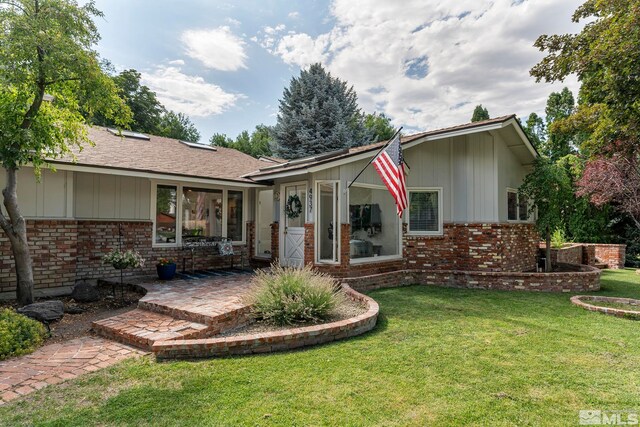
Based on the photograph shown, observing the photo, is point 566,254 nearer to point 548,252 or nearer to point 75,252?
point 548,252

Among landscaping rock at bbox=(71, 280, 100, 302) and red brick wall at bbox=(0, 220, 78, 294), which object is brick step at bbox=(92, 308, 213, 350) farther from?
red brick wall at bbox=(0, 220, 78, 294)

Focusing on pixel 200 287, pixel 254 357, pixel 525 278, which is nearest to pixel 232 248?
pixel 200 287

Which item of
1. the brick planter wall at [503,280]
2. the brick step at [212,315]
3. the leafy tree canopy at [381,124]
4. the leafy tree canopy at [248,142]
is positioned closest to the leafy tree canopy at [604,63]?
the brick planter wall at [503,280]

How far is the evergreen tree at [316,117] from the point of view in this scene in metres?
21.4

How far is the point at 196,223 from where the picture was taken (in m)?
9.94

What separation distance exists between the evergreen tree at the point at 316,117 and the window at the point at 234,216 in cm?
1136

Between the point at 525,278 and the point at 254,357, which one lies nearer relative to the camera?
the point at 254,357

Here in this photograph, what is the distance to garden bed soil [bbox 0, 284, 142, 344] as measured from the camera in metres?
5.34

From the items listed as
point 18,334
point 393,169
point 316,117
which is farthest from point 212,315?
point 316,117

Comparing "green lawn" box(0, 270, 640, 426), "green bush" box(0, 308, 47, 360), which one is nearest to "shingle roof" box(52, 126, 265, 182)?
"green bush" box(0, 308, 47, 360)

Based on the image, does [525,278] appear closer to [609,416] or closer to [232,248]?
[609,416]

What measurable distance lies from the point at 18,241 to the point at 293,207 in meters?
5.64

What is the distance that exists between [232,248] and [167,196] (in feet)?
7.51

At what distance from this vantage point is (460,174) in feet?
32.2
